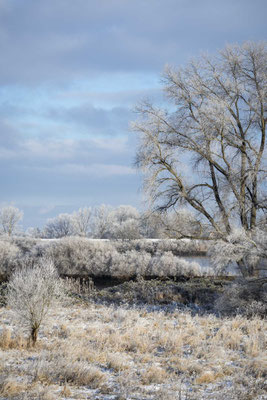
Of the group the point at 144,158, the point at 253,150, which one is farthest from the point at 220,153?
the point at 144,158

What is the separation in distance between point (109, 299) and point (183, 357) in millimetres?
6610

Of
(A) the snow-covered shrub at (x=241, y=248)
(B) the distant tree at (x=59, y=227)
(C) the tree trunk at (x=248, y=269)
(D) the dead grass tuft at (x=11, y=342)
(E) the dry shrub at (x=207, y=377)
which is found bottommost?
(E) the dry shrub at (x=207, y=377)

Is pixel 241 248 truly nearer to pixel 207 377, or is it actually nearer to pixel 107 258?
pixel 207 377

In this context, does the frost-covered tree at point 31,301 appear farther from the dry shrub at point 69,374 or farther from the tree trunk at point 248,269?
the tree trunk at point 248,269

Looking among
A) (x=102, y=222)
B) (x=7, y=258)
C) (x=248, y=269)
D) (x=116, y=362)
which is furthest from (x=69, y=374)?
(x=102, y=222)

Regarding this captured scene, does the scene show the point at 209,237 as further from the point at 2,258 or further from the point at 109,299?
the point at 2,258

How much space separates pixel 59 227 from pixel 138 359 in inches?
2279

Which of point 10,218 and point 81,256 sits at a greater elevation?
point 10,218

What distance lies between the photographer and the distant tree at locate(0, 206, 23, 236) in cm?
6212

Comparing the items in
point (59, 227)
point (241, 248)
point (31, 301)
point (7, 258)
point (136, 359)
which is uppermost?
point (59, 227)

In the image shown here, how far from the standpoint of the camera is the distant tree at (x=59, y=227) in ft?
203

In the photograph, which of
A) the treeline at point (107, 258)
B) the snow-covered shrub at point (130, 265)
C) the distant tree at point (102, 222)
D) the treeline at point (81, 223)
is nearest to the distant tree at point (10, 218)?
the treeline at point (81, 223)

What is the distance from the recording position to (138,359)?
7070mm

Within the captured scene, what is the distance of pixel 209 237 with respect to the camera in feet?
46.6
